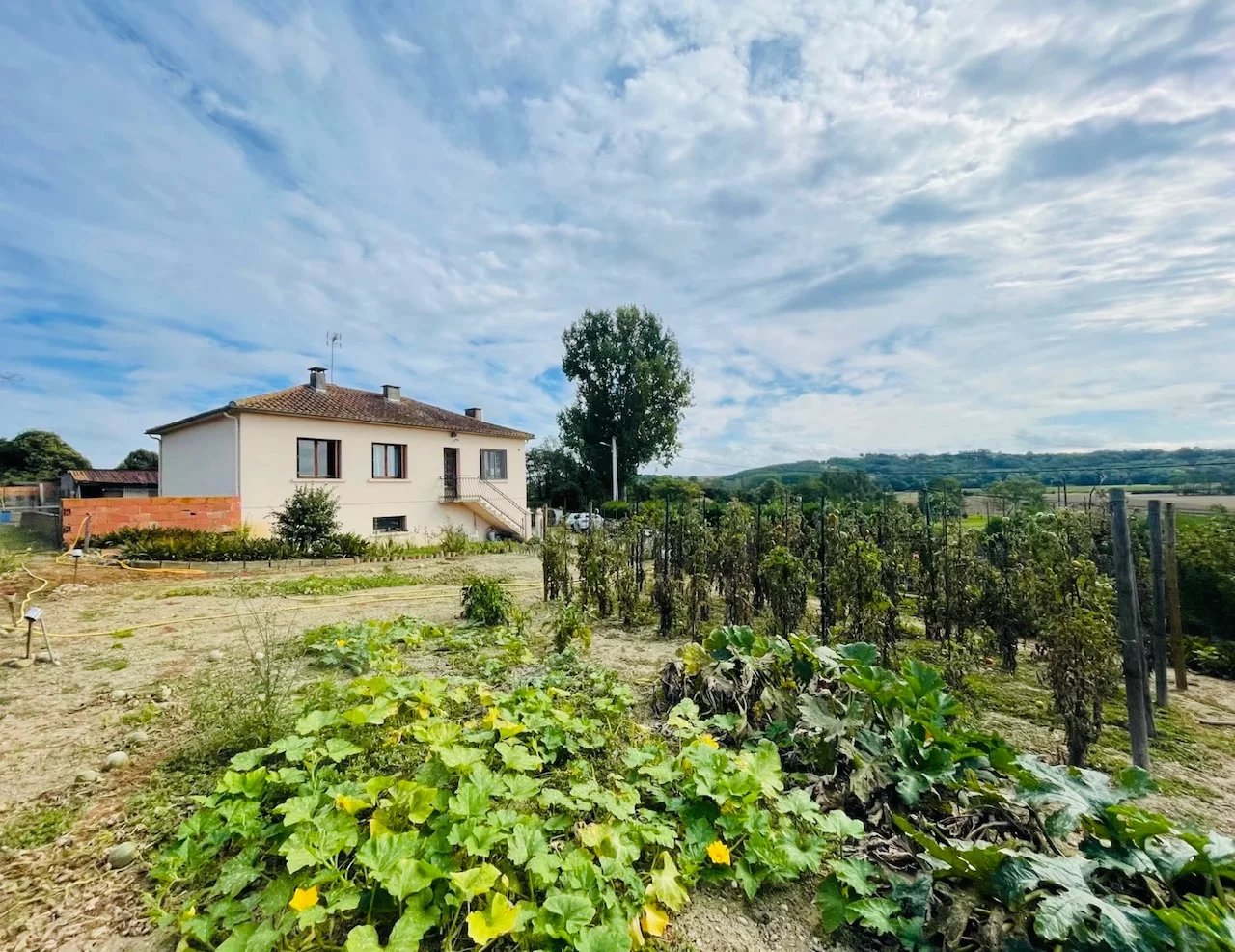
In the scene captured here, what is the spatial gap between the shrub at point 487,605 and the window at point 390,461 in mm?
12560

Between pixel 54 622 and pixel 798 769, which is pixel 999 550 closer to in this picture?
pixel 798 769

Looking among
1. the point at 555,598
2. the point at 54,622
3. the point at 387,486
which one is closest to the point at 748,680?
the point at 555,598

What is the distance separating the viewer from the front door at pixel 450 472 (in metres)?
19.7

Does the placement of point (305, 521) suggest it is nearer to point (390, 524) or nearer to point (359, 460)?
point (359, 460)

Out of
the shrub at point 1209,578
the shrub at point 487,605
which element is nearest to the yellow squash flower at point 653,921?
the shrub at point 487,605

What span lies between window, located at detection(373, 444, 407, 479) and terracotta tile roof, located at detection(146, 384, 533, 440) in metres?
0.95

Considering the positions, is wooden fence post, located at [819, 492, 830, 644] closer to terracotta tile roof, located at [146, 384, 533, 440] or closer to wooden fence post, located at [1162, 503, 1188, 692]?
wooden fence post, located at [1162, 503, 1188, 692]

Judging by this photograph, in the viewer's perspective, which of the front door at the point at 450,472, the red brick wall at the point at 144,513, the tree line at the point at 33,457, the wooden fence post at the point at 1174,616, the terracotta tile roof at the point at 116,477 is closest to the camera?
the wooden fence post at the point at 1174,616

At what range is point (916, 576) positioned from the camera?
5.99 m

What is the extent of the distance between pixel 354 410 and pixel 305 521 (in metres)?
5.44

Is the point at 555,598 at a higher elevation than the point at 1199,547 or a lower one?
lower

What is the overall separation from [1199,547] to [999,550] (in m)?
1.90

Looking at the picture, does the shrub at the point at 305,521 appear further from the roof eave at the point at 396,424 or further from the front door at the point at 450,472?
the front door at the point at 450,472

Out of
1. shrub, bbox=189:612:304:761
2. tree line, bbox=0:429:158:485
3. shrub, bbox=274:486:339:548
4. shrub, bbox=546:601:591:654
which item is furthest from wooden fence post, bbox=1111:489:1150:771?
tree line, bbox=0:429:158:485
